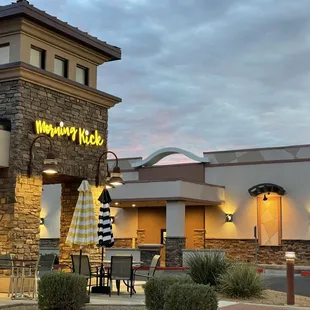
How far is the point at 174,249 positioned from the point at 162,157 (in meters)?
6.21

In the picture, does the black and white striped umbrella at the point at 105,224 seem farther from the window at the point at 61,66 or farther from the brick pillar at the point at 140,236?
the brick pillar at the point at 140,236

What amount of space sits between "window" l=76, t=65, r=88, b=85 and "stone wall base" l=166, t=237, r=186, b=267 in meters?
12.6

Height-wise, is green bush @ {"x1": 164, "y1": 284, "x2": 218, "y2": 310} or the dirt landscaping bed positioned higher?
green bush @ {"x1": 164, "y1": 284, "x2": 218, "y2": 310}

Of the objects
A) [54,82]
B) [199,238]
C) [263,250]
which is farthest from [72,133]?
[199,238]

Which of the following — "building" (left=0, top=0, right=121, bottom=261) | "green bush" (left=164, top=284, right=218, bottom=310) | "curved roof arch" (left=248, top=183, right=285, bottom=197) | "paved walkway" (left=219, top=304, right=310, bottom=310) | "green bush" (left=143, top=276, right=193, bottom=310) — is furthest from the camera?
"curved roof arch" (left=248, top=183, right=285, bottom=197)

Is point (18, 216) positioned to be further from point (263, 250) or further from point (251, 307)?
point (263, 250)

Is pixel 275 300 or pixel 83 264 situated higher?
pixel 83 264

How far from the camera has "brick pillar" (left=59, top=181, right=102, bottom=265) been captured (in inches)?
724

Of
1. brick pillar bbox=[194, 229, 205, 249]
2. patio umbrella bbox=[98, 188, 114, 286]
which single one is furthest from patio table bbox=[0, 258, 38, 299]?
brick pillar bbox=[194, 229, 205, 249]

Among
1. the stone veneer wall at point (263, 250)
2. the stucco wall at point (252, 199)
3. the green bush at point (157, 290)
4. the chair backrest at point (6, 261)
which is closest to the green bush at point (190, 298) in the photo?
the green bush at point (157, 290)

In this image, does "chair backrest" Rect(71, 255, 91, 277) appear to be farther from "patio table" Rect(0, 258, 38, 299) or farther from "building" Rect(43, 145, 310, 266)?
"building" Rect(43, 145, 310, 266)

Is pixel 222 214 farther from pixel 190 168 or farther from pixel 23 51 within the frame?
pixel 23 51

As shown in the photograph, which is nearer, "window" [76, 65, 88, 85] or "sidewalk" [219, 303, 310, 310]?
"sidewalk" [219, 303, 310, 310]

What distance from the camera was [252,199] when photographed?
30531 millimetres
